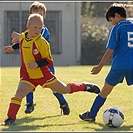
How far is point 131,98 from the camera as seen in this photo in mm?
9922

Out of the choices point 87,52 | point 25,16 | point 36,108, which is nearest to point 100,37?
point 87,52

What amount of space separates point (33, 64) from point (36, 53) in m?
0.19

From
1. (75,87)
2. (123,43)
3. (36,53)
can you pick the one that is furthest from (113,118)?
(36,53)

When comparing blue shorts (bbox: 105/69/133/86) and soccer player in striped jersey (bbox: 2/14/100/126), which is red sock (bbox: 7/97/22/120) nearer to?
soccer player in striped jersey (bbox: 2/14/100/126)

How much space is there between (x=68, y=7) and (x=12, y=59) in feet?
13.9

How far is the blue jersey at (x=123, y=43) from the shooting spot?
6719 millimetres

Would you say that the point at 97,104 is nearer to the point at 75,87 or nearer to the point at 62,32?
the point at 75,87

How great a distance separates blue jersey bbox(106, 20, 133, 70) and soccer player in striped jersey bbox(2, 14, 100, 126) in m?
0.85

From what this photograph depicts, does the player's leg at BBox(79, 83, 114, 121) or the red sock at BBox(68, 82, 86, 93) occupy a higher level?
the red sock at BBox(68, 82, 86, 93)

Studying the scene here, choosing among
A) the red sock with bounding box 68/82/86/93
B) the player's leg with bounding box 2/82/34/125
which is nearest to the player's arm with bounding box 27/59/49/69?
the player's leg with bounding box 2/82/34/125

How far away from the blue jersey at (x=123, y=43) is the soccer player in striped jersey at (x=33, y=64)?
0.85 meters

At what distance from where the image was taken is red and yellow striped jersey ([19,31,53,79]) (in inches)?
269

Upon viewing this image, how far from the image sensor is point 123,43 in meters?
6.74

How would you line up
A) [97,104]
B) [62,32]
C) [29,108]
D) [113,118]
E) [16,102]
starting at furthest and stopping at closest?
[62,32], [29,108], [97,104], [16,102], [113,118]
